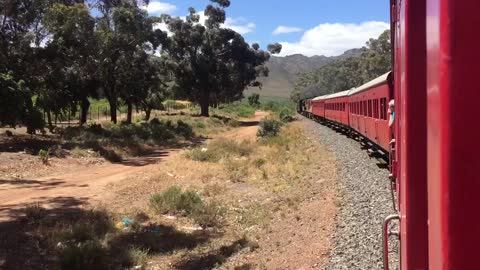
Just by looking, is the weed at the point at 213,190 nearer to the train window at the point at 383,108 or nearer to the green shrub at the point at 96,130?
the train window at the point at 383,108

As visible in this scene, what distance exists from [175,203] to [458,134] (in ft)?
38.1

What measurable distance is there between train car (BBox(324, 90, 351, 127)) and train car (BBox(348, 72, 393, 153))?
4151 millimetres

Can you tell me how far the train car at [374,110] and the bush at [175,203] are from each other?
15.3ft

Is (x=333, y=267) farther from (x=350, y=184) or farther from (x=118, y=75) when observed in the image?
(x=118, y=75)

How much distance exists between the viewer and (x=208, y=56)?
54.5 metres

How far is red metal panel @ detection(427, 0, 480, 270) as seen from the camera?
116cm

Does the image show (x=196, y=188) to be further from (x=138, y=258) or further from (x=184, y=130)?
(x=184, y=130)

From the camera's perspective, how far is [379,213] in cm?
966

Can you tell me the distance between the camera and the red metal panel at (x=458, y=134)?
3.79 ft

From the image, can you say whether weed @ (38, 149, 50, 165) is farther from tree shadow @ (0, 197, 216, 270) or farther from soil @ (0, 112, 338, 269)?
tree shadow @ (0, 197, 216, 270)

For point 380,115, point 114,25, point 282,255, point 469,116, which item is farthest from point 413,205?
point 114,25

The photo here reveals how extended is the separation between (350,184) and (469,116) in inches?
488

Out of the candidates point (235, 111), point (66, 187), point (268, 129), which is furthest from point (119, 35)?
point (235, 111)

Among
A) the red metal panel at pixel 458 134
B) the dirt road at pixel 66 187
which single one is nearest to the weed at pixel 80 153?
the dirt road at pixel 66 187
